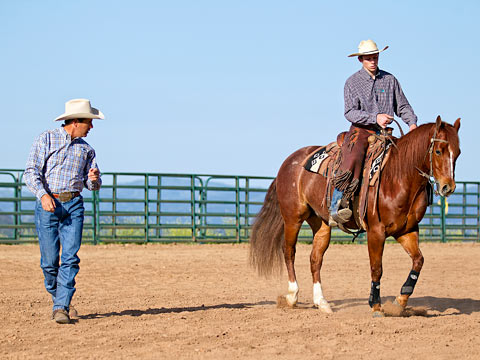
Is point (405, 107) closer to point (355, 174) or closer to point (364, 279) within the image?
point (355, 174)

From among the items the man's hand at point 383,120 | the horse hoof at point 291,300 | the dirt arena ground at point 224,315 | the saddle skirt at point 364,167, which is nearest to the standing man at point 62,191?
the dirt arena ground at point 224,315

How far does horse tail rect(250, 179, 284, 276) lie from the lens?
782 centimetres

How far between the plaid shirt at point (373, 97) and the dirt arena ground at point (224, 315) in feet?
6.30

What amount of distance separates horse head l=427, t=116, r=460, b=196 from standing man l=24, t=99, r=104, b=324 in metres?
2.93

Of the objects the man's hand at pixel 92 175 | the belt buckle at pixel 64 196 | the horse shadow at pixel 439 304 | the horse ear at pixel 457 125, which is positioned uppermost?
the horse ear at pixel 457 125

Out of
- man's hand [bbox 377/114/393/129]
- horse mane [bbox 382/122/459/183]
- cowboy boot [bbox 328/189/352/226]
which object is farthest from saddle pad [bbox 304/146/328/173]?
horse mane [bbox 382/122/459/183]

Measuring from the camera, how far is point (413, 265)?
6465 millimetres

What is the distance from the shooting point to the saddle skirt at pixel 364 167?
6453 mm

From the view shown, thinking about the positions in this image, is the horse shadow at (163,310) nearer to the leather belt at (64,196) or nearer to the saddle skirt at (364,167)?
the leather belt at (64,196)

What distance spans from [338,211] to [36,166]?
283 centimetres

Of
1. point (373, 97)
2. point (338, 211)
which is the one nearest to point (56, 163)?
point (338, 211)

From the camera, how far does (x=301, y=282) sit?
9.61m

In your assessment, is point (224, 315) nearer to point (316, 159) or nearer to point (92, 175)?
point (92, 175)

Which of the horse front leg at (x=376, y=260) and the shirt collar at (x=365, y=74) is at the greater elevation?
the shirt collar at (x=365, y=74)
